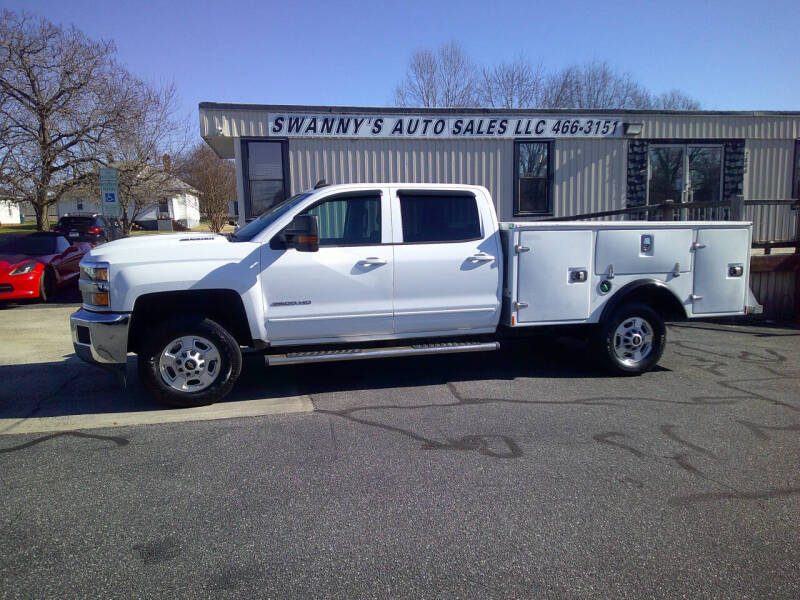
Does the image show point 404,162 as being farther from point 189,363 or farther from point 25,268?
point 189,363

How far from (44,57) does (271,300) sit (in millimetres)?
19806

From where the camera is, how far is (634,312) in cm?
646

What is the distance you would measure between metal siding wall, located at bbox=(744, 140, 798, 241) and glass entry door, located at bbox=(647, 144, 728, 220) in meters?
0.79

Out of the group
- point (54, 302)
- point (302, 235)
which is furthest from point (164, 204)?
point (302, 235)

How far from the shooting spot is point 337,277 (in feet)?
18.5

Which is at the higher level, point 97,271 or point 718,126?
point 718,126

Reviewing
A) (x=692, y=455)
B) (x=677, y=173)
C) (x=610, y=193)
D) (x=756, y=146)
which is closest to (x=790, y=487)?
(x=692, y=455)

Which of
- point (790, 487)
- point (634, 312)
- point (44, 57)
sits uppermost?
point (44, 57)

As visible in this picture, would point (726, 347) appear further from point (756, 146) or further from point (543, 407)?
point (756, 146)

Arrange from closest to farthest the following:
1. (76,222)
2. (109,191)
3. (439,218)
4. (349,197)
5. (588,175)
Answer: (349,197)
(439,218)
(109,191)
(588,175)
(76,222)

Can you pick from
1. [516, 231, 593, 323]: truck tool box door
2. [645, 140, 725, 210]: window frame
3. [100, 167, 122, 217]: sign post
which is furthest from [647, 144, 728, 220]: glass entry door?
[100, 167, 122, 217]: sign post

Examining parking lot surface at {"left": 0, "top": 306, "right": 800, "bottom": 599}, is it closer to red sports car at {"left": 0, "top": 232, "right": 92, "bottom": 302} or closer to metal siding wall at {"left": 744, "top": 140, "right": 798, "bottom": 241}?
red sports car at {"left": 0, "top": 232, "right": 92, "bottom": 302}

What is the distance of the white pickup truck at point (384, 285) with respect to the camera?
529cm

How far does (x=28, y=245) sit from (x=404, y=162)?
8.29m
